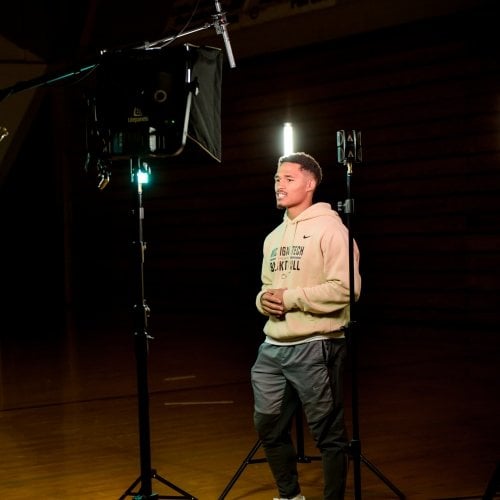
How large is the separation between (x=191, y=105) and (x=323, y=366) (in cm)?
116

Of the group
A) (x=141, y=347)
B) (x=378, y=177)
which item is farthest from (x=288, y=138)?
(x=141, y=347)

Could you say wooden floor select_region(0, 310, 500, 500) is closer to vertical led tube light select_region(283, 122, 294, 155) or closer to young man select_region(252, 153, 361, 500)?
young man select_region(252, 153, 361, 500)

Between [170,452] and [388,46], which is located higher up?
[388,46]

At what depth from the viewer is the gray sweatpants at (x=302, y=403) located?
353 cm

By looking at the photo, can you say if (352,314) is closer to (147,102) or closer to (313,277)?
(313,277)

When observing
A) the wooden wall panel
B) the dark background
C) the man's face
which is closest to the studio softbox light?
the man's face

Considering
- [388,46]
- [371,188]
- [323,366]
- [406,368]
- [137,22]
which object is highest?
[137,22]

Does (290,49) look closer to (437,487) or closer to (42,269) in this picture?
(42,269)

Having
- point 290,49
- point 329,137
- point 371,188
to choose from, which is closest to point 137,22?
point 290,49

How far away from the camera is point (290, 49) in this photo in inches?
471

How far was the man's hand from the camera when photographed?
358 cm

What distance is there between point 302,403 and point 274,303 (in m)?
0.42

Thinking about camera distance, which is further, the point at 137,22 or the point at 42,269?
the point at 42,269

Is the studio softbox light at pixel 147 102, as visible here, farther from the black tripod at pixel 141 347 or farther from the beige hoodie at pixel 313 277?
the beige hoodie at pixel 313 277
